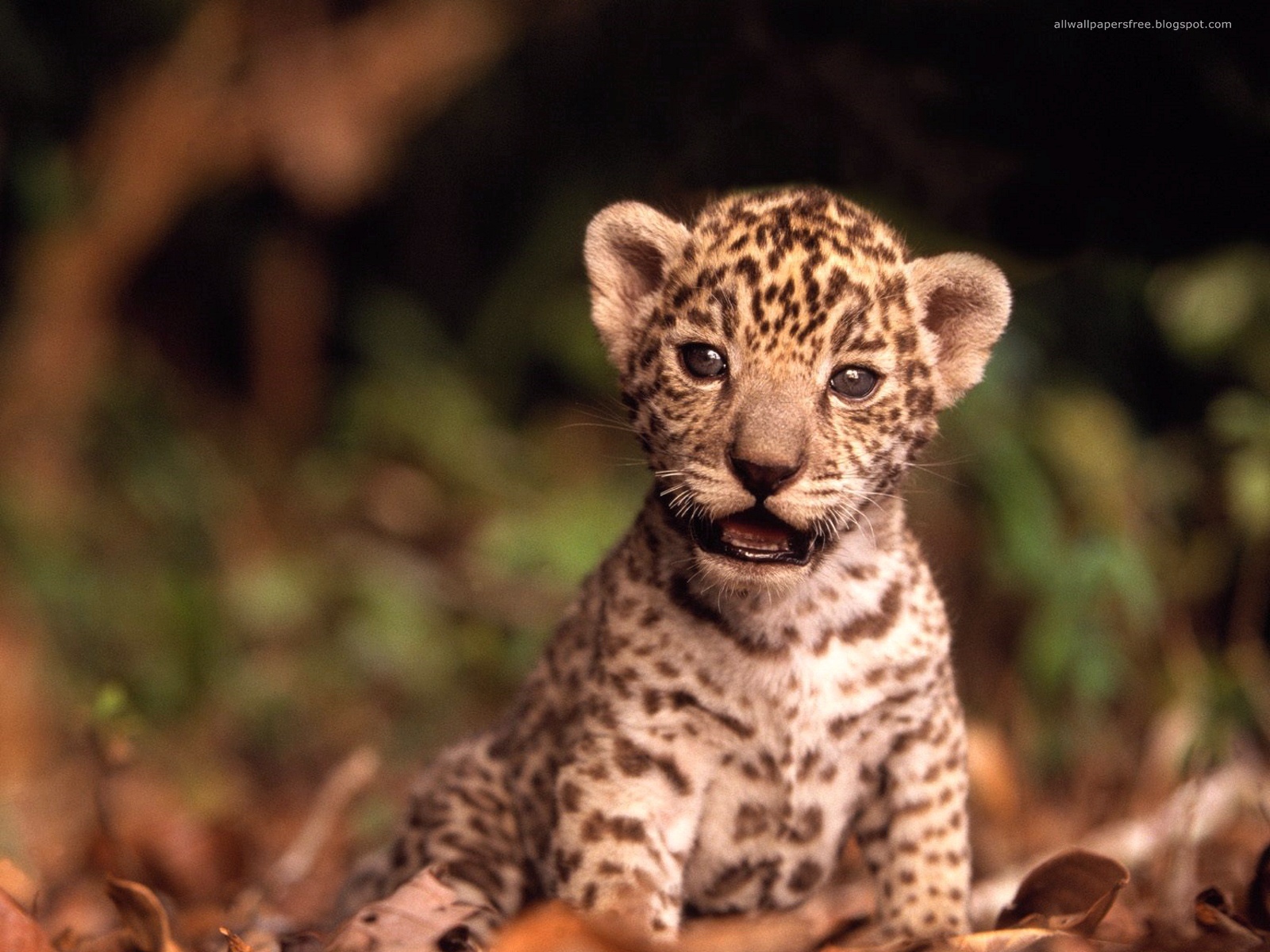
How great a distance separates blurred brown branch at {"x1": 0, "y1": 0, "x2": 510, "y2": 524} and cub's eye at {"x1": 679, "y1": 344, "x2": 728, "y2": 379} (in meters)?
8.02

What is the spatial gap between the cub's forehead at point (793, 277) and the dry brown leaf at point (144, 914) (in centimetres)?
252

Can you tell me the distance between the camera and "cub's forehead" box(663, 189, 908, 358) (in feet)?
16.3

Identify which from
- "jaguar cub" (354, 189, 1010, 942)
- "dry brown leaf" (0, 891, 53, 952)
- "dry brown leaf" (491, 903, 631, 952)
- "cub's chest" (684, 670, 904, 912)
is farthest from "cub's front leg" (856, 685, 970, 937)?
"dry brown leaf" (0, 891, 53, 952)

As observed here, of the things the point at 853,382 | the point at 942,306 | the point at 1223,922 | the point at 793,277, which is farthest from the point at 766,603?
the point at 1223,922

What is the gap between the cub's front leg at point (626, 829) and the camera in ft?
16.1

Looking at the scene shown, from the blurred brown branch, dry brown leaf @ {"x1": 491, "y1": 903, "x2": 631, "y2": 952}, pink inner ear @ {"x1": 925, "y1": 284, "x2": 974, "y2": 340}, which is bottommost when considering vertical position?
dry brown leaf @ {"x1": 491, "y1": 903, "x2": 631, "y2": 952}

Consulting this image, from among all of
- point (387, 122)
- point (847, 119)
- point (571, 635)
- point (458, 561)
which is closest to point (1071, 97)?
point (847, 119)

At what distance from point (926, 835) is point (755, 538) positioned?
1.25m

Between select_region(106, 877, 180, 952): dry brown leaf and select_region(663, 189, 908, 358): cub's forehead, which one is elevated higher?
select_region(663, 189, 908, 358): cub's forehead

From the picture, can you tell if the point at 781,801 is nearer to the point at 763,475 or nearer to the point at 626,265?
the point at 763,475

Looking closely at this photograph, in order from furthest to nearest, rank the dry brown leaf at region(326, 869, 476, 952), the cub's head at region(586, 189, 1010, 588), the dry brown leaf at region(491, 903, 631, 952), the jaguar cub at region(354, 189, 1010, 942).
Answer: the jaguar cub at region(354, 189, 1010, 942), the cub's head at region(586, 189, 1010, 588), the dry brown leaf at region(326, 869, 476, 952), the dry brown leaf at region(491, 903, 631, 952)

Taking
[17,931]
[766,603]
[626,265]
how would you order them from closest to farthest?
[17,931]
[766,603]
[626,265]

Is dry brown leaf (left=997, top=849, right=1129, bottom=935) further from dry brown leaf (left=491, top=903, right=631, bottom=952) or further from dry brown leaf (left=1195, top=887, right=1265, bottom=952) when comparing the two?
dry brown leaf (left=491, top=903, right=631, bottom=952)

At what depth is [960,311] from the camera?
5.30m
